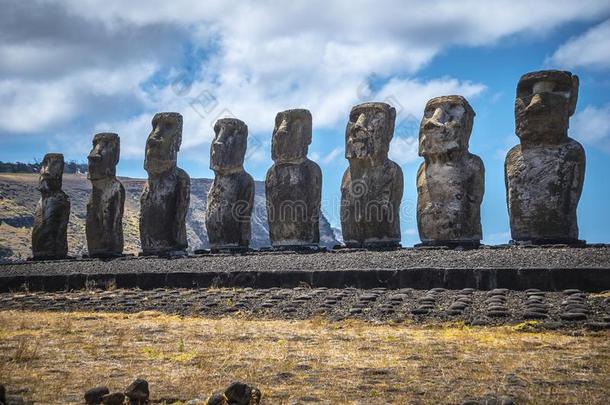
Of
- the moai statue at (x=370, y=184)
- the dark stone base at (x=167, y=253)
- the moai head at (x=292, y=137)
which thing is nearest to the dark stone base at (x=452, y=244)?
the moai statue at (x=370, y=184)

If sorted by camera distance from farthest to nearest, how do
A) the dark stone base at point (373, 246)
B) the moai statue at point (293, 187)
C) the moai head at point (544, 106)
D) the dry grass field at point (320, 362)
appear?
the moai statue at point (293, 187), the dark stone base at point (373, 246), the moai head at point (544, 106), the dry grass field at point (320, 362)

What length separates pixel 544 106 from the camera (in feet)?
36.9

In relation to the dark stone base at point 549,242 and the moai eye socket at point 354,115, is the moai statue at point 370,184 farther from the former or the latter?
the dark stone base at point 549,242

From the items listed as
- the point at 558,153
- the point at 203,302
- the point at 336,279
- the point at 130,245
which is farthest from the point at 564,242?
the point at 130,245

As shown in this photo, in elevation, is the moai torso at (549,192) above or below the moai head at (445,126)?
below

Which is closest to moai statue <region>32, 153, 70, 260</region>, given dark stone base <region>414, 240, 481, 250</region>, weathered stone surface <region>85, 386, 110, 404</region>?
dark stone base <region>414, 240, 481, 250</region>

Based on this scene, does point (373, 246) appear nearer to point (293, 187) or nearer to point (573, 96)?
point (293, 187)

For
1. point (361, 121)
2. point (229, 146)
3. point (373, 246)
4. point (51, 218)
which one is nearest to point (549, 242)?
point (373, 246)

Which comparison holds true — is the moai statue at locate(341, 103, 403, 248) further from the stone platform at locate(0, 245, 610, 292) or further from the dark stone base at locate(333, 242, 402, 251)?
the stone platform at locate(0, 245, 610, 292)

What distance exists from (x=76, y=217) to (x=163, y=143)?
32913 mm

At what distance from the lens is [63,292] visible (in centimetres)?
1293

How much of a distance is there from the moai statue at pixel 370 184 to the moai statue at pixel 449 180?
77 cm

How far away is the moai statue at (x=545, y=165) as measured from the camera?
439 inches

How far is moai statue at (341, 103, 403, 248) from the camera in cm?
1304
